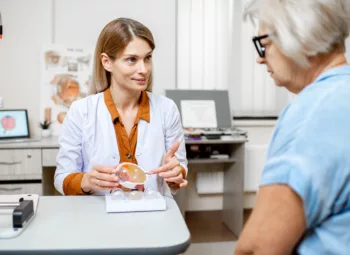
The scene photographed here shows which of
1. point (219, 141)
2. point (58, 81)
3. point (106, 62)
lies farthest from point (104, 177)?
point (58, 81)

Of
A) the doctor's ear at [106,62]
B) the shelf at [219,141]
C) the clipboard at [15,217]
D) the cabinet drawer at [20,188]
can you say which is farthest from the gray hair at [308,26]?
the cabinet drawer at [20,188]

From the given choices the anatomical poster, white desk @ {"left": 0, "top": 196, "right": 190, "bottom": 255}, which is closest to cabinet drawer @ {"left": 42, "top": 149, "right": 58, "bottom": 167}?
the anatomical poster

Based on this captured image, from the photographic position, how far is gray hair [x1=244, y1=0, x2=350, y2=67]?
0.71 meters

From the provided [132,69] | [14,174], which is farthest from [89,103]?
[14,174]

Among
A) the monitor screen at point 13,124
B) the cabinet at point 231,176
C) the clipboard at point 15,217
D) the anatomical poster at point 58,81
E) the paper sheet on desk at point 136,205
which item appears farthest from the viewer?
the anatomical poster at point 58,81

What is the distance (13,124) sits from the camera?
3.00 meters

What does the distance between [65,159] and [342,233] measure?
1.11m

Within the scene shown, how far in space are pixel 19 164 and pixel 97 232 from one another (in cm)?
188

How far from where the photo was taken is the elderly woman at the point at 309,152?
63 cm

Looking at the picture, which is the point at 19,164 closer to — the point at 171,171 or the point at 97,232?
the point at 171,171

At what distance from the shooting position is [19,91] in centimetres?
321

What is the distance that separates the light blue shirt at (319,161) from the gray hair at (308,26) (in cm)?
8

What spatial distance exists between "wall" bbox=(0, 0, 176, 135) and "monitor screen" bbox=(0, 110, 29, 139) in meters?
0.15

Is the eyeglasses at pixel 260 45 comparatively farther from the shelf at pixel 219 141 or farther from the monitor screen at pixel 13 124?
the monitor screen at pixel 13 124
